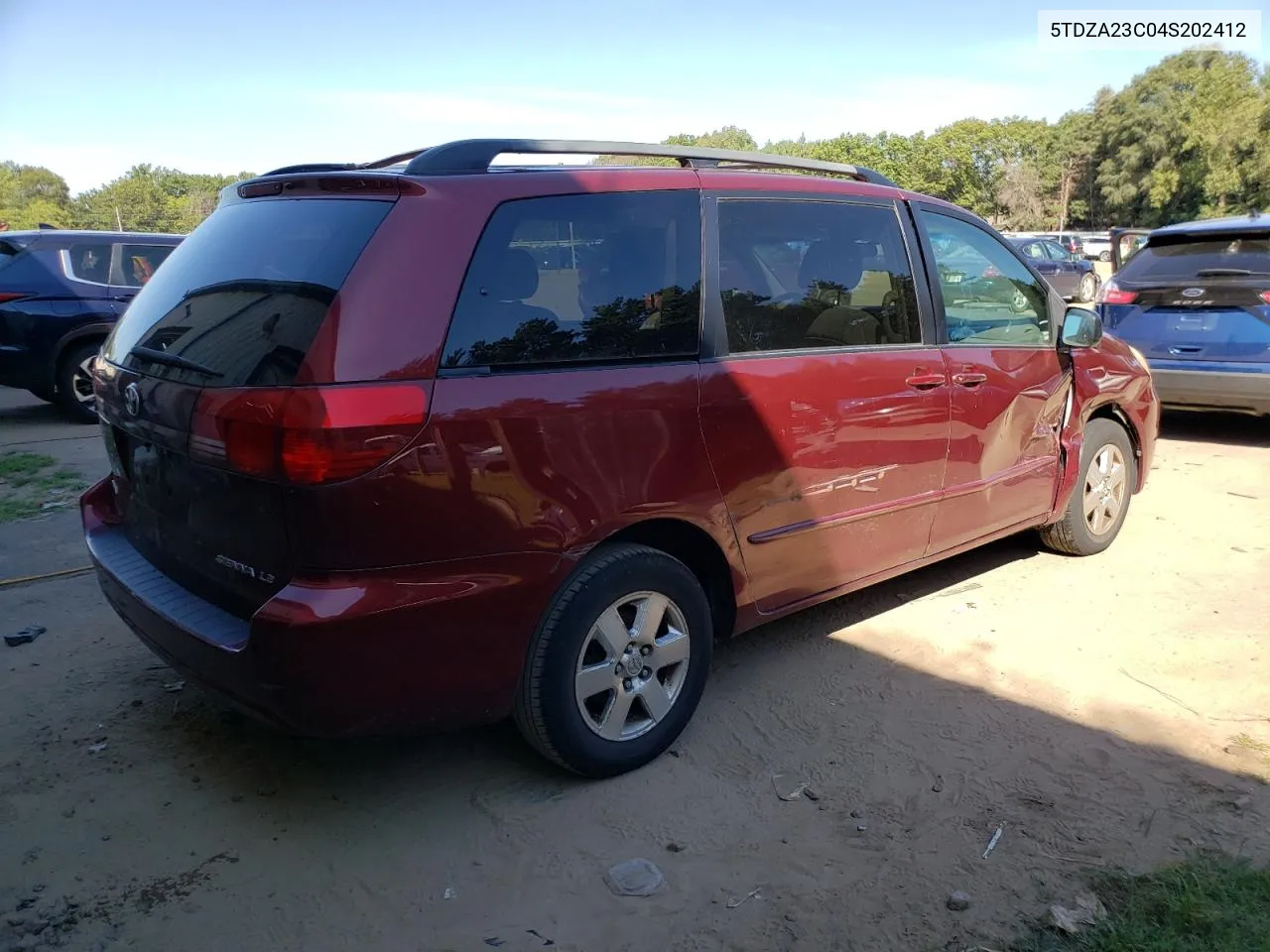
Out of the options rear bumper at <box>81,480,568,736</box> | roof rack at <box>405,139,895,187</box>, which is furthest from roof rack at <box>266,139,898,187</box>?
rear bumper at <box>81,480,568,736</box>

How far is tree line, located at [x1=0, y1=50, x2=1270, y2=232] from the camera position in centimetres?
4453

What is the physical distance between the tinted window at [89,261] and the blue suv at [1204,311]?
9215mm

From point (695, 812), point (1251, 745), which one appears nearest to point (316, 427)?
point (695, 812)

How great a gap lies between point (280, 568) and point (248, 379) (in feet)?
1.63

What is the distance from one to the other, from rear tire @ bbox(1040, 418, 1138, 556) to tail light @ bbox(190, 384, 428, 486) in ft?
12.1

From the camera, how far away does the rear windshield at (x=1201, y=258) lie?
713 cm

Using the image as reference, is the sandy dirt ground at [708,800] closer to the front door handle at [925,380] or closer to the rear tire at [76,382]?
the front door handle at [925,380]

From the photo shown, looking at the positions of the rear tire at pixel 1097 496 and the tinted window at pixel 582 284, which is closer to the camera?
the tinted window at pixel 582 284

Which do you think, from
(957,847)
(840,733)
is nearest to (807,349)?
(840,733)

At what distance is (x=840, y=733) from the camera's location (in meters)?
3.32

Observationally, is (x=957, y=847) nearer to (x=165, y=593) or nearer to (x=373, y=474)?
(x=373, y=474)

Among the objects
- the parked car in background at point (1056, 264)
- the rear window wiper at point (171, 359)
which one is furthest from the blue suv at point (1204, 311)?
the parked car in background at point (1056, 264)

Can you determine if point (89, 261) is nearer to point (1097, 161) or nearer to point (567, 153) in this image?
point (567, 153)

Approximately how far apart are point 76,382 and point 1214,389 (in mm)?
9819
